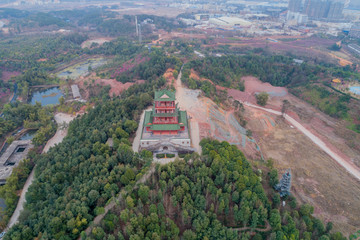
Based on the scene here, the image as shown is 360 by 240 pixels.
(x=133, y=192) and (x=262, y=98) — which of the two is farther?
(x=262, y=98)

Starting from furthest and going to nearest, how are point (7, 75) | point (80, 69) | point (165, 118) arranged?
point (80, 69), point (7, 75), point (165, 118)

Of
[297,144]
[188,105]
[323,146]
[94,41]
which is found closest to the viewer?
[323,146]

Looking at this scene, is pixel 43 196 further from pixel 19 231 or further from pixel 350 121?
pixel 350 121

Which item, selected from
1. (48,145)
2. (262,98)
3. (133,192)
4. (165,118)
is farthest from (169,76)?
(133,192)

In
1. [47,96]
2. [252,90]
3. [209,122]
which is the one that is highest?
[209,122]

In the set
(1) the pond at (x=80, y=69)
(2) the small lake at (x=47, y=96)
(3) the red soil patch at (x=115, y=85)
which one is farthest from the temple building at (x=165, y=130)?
(1) the pond at (x=80, y=69)

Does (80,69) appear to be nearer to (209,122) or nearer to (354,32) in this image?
(209,122)

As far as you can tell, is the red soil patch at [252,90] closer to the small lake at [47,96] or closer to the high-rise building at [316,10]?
the small lake at [47,96]
